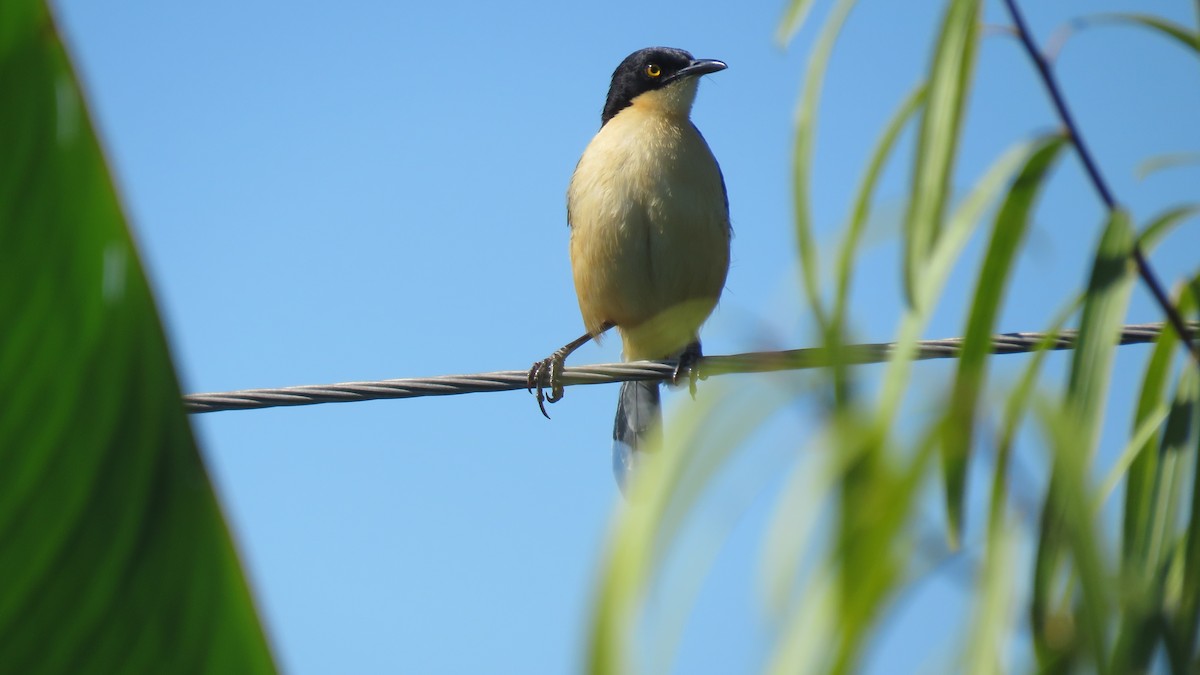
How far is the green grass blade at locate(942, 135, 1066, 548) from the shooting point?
1.19 meters

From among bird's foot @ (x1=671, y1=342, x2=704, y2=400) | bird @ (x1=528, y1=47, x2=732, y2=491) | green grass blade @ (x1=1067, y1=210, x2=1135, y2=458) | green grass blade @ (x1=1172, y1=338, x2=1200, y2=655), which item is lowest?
green grass blade @ (x1=1172, y1=338, x2=1200, y2=655)

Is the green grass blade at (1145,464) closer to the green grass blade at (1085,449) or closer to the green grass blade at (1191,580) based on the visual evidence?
the green grass blade at (1191,580)

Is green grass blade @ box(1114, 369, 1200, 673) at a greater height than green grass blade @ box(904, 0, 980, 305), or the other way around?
green grass blade @ box(904, 0, 980, 305)

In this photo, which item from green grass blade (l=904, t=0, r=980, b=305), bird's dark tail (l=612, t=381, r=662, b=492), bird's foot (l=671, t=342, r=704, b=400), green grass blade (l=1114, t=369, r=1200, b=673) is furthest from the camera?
bird's dark tail (l=612, t=381, r=662, b=492)

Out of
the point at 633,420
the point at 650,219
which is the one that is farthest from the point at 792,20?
the point at 633,420

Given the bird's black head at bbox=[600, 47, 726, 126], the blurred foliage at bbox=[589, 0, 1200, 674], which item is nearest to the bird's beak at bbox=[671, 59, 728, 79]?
the bird's black head at bbox=[600, 47, 726, 126]

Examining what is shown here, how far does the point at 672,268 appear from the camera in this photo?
6848 mm

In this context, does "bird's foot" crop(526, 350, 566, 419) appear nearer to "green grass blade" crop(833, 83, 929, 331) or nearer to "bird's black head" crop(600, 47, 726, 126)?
"bird's black head" crop(600, 47, 726, 126)

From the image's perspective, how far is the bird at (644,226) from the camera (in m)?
6.78

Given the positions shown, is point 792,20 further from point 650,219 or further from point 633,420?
point 633,420

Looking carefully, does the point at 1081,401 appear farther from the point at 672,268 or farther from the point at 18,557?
the point at 672,268

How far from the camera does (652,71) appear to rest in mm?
7762

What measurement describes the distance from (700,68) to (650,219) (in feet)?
4.62

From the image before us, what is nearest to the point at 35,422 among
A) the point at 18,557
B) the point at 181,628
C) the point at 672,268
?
the point at 18,557
